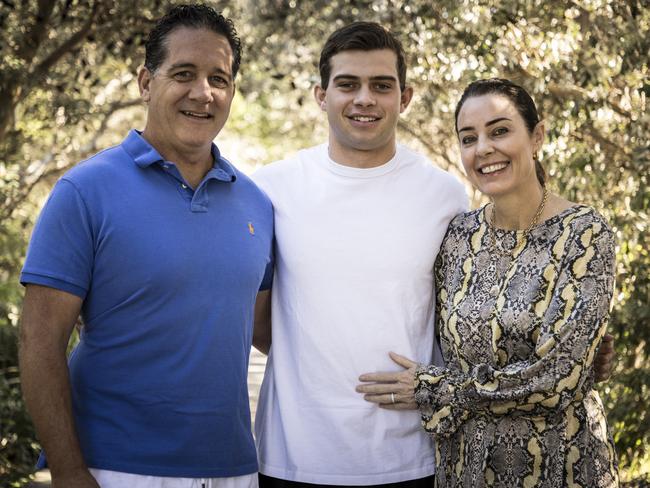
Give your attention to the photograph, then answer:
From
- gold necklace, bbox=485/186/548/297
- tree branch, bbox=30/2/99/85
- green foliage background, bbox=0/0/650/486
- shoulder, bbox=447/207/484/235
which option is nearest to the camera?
gold necklace, bbox=485/186/548/297

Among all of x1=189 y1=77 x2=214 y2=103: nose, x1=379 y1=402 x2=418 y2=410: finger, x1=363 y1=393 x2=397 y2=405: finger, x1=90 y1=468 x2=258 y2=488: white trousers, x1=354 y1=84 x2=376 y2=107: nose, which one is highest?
x1=354 y1=84 x2=376 y2=107: nose

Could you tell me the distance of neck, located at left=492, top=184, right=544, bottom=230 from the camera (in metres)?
3.98

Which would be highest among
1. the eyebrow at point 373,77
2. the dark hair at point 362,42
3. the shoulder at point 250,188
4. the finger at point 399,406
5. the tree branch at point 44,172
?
the tree branch at point 44,172

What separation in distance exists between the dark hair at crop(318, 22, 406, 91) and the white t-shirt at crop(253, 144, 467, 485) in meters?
0.50

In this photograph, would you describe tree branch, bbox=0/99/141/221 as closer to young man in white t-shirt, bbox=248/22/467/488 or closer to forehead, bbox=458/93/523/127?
young man in white t-shirt, bbox=248/22/467/488

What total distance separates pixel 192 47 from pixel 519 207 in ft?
4.63

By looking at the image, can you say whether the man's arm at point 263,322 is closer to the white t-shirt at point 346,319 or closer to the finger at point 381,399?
the white t-shirt at point 346,319

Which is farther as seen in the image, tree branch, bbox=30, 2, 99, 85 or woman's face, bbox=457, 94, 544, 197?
tree branch, bbox=30, 2, 99, 85

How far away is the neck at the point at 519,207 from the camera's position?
3977 millimetres

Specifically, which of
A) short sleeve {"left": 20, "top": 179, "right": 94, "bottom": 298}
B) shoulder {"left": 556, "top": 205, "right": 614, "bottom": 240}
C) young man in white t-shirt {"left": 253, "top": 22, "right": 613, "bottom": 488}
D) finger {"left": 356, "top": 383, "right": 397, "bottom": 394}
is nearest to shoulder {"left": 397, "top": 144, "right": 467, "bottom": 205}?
young man in white t-shirt {"left": 253, "top": 22, "right": 613, "bottom": 488}

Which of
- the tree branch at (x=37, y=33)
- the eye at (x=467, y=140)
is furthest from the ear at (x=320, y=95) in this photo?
the tree branch at (x=37, y=33)

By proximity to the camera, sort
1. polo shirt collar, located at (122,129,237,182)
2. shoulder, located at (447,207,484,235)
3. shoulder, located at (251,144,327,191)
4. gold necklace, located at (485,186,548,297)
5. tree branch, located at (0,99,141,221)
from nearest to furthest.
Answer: polo shirt collar, located at (122,129,237,182) → gold necklace, located at (485,186,548,297) → shoulder, located at (447,207,484,235) → shoulder, located at (251,144,327,191) → tree branch, located at (0,99,141,221)

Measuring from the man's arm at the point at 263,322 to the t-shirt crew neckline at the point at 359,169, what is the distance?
599 mm

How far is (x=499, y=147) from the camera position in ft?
13.0
